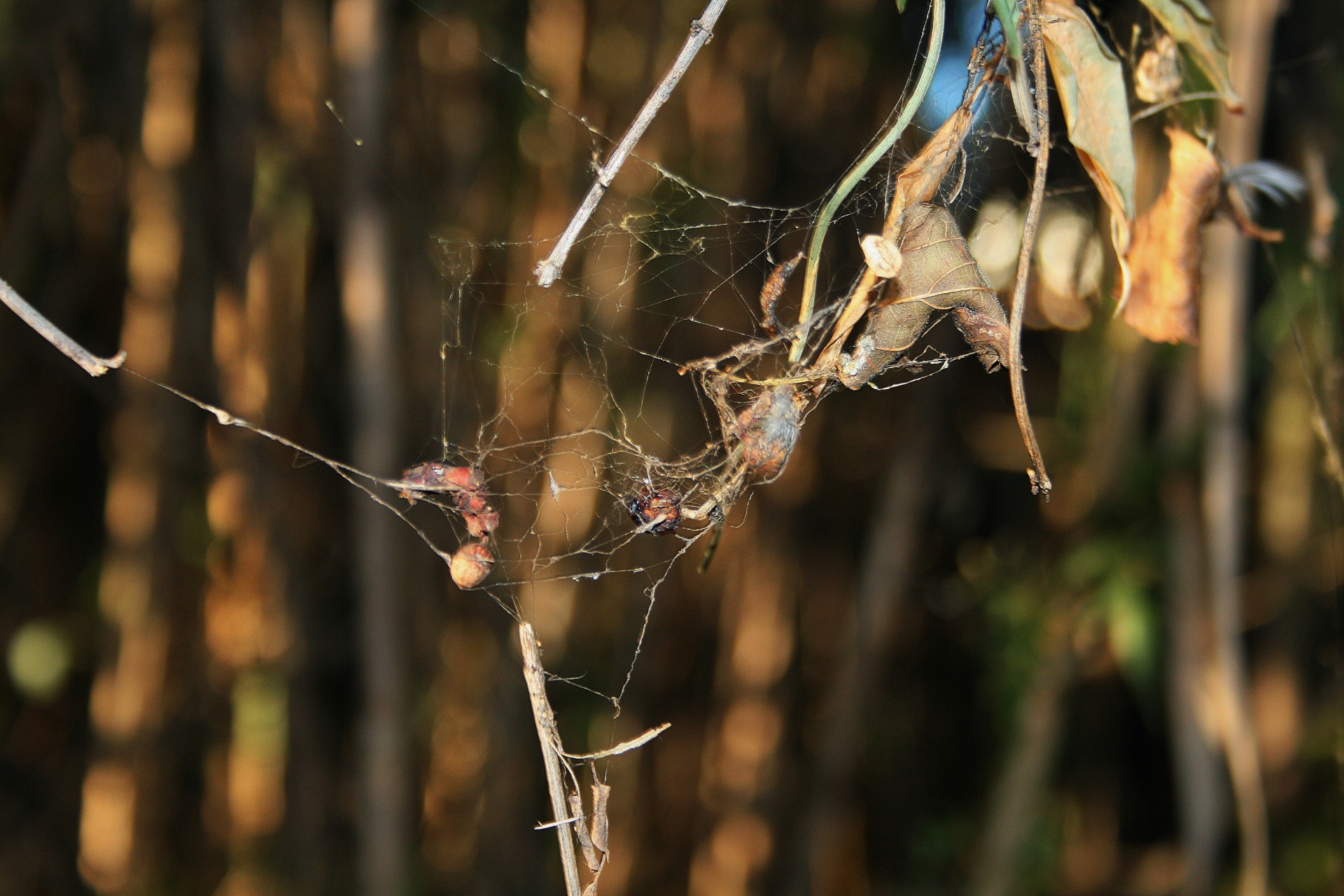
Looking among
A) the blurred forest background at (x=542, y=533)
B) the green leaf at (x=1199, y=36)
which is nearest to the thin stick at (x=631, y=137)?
the green leaf at (x=1199, y=36)

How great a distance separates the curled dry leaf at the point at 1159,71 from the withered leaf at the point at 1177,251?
0.03 m

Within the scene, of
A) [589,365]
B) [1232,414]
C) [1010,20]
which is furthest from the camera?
[589,365]

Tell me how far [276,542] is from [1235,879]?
3.82 ft

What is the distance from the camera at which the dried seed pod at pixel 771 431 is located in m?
0.35

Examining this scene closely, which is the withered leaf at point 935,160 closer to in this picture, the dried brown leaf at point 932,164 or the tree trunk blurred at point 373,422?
the dried brown leaf at point 932,164

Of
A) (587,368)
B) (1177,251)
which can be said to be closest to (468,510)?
(1177,251)

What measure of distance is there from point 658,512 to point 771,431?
0.20ft

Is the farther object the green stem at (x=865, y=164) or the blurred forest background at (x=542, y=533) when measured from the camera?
the blurred forest background at (x=542, y=533)

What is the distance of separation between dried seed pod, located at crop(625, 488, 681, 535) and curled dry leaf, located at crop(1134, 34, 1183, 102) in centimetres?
31

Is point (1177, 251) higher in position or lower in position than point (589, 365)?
lower

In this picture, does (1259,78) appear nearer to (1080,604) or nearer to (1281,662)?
(1080,604)

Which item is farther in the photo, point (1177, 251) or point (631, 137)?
point (1177, 251)

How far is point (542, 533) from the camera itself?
3.25 feet

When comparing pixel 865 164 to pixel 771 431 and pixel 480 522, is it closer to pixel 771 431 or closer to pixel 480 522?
pixel 771 431
